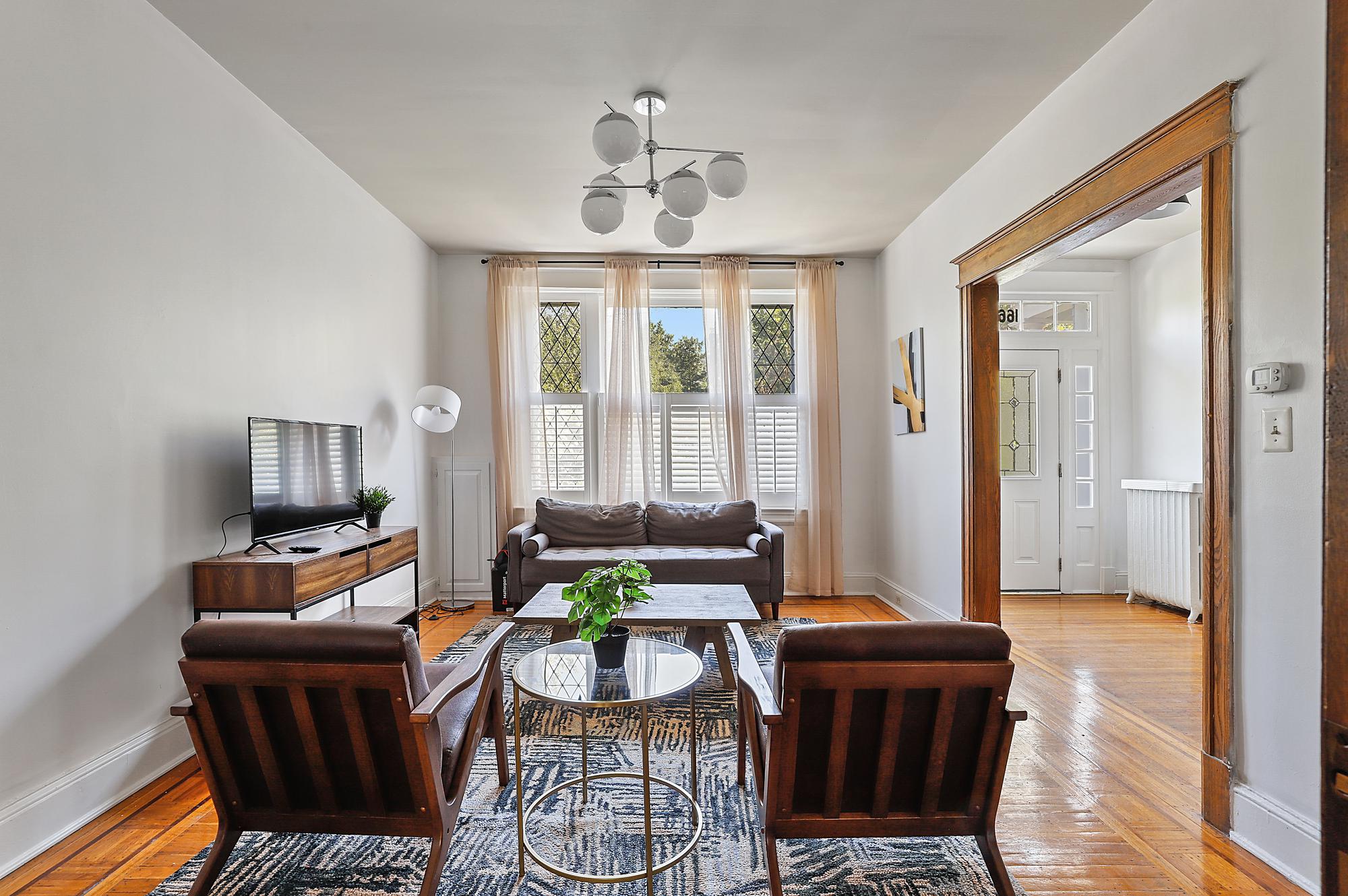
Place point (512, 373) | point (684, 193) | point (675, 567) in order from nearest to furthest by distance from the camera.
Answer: point (684, 193) < point (675, 567) < point (512, 373)

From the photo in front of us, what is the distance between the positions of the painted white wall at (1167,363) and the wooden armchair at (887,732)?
4.39m

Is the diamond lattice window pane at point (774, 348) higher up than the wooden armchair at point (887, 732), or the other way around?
the diamond lattice window pane at point (774, 348)

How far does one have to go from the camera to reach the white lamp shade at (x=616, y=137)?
Answer: 262 centimetres

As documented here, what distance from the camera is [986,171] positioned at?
12.8 feet

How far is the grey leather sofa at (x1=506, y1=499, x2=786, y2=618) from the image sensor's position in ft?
15.9

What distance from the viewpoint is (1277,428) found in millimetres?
2033

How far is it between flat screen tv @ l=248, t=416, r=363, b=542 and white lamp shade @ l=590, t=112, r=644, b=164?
5.89ft

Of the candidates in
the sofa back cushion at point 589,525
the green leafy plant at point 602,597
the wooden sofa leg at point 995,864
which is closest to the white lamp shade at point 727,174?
the green leafy plant at point 602,597

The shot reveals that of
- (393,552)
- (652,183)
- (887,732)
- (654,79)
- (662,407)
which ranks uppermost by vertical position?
(654,79)

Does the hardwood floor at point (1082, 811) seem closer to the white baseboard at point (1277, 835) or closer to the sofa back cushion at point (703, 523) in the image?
the white baseboard at point (1277, 835)

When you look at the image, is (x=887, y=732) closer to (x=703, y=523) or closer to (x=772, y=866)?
(x=772, y=866)

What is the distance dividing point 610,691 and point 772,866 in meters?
0.61

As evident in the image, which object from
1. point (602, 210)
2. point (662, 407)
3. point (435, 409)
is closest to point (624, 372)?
point (662, 407)

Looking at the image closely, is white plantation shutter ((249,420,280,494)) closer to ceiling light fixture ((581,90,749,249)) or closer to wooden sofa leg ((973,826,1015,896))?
ceiling light fixture ((581,90,749,249))
